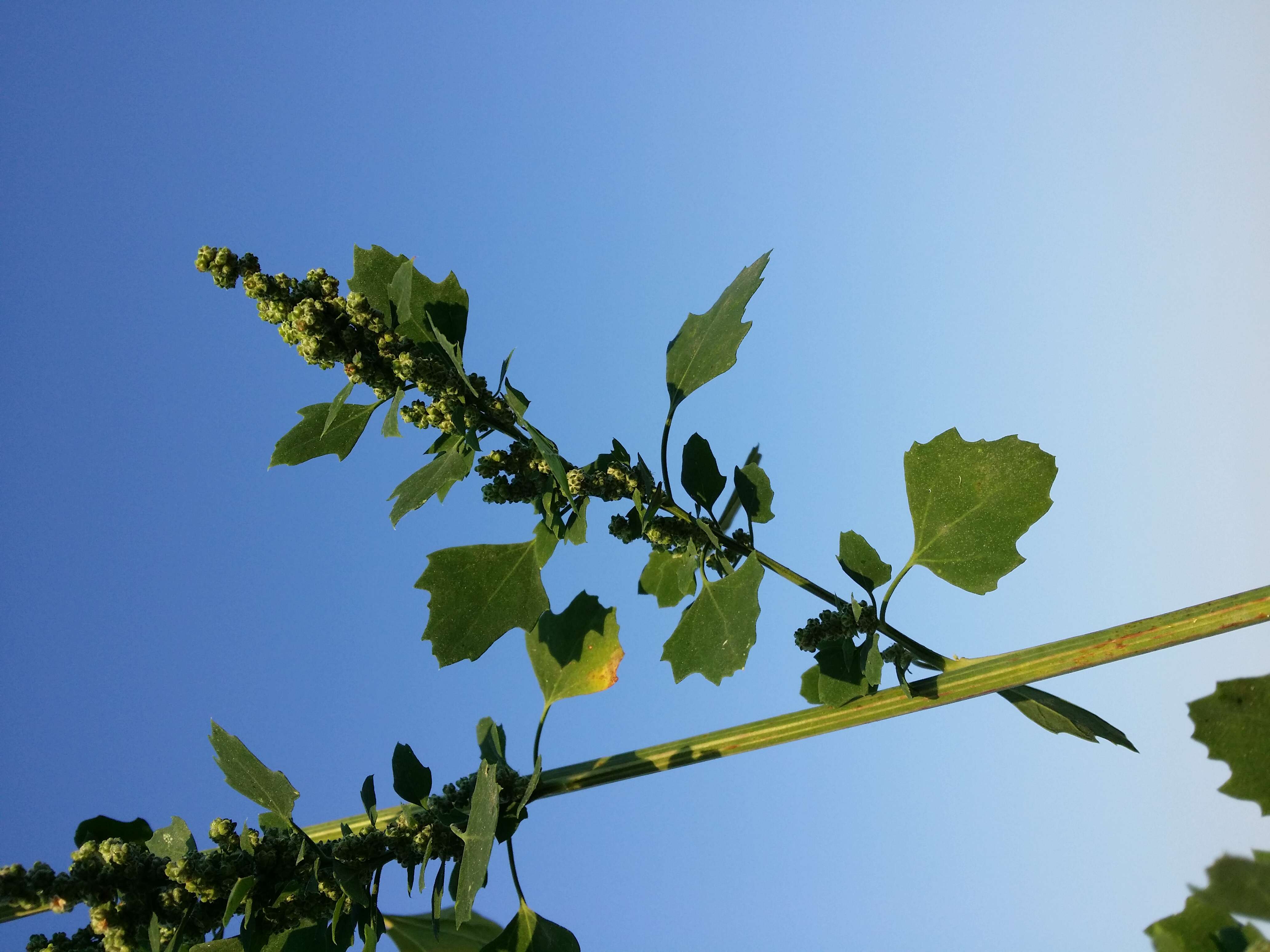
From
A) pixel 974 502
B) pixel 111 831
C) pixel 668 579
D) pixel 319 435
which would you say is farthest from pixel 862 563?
pixel 111 831

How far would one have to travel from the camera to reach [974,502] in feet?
6.18

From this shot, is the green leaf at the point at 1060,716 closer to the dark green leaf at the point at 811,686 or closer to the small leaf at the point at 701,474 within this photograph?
the dark green leaf at the point at 811,686

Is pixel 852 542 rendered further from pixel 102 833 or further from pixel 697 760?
pixel 102 833

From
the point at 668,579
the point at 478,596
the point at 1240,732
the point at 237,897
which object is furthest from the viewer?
the point at 668,579

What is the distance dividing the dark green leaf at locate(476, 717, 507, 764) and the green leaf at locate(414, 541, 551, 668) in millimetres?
202

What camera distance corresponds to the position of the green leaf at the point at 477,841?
4.90 feet

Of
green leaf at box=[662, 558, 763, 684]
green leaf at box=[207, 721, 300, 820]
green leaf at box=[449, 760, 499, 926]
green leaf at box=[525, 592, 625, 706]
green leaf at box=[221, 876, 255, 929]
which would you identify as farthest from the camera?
green leaf at box=[525, 592, 625, 706]

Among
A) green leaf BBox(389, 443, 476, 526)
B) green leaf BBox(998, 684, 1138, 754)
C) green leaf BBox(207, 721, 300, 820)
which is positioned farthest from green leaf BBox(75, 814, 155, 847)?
green leaf BBox(998, 684, 1138, 754)

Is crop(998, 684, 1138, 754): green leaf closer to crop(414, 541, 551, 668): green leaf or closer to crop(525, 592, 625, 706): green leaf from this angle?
crop(525, 592, 625, 706): green leaf

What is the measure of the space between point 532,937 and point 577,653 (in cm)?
60

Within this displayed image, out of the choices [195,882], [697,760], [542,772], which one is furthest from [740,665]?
[195,882]

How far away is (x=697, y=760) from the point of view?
183cm

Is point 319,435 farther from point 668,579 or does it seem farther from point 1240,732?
point 1240,732

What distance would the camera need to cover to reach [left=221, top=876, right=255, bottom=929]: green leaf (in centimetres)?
137
